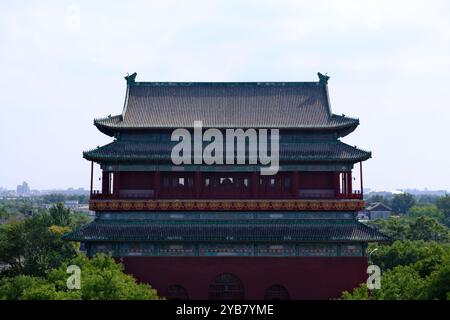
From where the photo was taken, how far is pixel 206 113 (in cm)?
4325

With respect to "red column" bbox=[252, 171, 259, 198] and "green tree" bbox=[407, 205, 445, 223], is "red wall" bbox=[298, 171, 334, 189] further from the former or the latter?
"green tree" bbox=[407, 205, 445, 223]

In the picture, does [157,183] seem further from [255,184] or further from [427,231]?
[427,231]

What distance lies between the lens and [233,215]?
39.9 metres

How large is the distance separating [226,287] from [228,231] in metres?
3.48

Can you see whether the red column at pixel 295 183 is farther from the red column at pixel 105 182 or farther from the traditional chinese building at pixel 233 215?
the red column at pixel 105 182

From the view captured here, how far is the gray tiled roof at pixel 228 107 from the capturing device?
4162 cm

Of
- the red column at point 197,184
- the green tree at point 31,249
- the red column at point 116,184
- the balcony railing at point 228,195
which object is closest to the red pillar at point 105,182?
the balcony railing at point 228,195

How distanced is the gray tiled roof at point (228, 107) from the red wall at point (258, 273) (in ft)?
28.6

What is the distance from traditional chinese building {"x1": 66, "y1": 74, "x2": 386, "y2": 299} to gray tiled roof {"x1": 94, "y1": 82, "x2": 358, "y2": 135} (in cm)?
21

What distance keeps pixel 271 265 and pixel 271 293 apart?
5.84 feet


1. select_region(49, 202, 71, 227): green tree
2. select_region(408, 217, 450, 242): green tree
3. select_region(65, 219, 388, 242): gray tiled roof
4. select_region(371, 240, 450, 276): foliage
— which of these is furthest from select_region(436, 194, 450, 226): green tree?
select_region(65, 219, 388, 242): gray tiled roof

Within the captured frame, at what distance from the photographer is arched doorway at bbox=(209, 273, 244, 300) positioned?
39.0 m

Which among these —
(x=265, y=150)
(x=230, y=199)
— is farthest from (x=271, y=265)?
(x=265, y=150)
